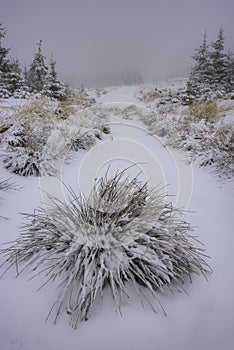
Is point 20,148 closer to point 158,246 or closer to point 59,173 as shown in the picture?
point 59,173

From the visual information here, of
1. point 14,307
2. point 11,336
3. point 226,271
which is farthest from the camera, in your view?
point 226,271

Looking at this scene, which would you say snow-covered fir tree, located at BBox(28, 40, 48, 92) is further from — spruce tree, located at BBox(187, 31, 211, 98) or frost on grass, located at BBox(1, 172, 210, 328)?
frost on grass, located at BBox(1, 172, 210, 328)

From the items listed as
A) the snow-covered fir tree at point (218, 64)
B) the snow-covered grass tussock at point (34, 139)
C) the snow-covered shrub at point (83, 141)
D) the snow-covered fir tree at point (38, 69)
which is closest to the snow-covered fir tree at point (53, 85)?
the snow-covered fir tree at point (38, 69)

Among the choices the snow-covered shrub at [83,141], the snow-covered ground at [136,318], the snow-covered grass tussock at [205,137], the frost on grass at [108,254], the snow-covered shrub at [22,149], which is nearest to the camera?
the snow-covered ground at [136,318]

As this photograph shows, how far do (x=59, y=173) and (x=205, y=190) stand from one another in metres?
2.13

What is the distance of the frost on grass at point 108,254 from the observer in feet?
3.84

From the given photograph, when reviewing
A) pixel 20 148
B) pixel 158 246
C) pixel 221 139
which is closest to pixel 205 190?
pixel 221 139

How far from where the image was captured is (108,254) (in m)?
1.28

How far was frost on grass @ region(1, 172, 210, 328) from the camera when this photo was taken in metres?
1.17

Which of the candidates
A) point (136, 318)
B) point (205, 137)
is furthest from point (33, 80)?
point (136, 318)

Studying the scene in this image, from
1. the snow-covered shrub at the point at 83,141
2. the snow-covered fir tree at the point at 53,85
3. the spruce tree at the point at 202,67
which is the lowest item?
the snow-covered shrub at the point at 83,141

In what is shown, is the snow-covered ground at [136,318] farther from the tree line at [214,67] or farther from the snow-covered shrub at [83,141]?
the tree line at [214,67]

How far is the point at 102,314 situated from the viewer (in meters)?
1.13

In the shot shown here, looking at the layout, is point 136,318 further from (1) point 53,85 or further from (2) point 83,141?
(1) point 53,85
